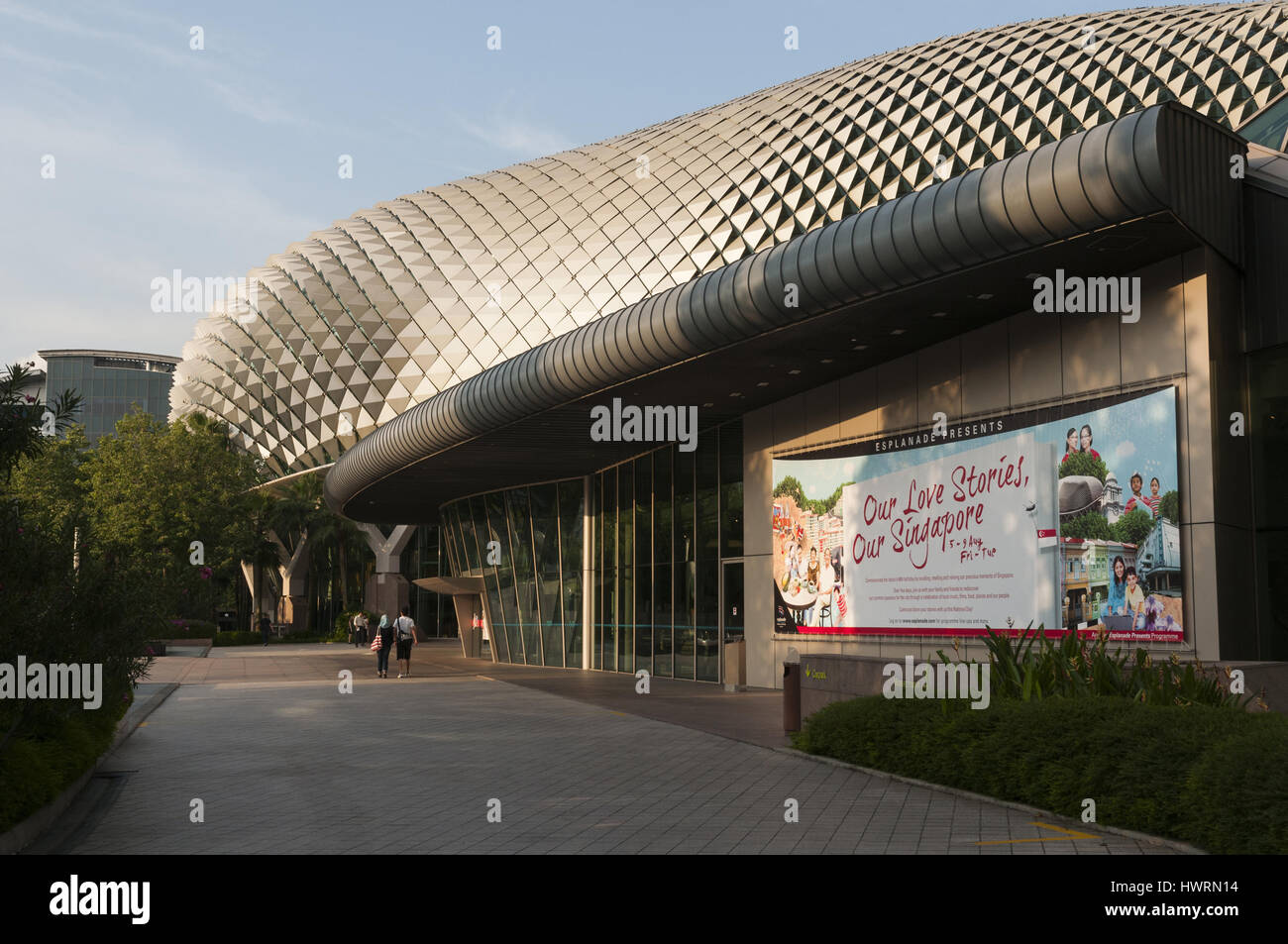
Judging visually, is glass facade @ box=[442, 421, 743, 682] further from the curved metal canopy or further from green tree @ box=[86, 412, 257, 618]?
green tree @ box=[86, 412, 257, 618]

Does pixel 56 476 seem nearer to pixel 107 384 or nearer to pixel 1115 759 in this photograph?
pixel 1115 759

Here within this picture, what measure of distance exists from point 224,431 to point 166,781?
57631 millimetres

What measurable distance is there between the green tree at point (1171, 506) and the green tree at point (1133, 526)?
19cm

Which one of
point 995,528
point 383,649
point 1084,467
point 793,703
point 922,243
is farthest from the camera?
point 383,649

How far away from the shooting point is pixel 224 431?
67250mm

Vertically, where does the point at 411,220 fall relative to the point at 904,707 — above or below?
above

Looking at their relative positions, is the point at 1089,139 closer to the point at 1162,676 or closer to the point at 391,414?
the point at 1162,676

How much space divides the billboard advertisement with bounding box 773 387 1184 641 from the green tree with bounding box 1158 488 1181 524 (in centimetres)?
1

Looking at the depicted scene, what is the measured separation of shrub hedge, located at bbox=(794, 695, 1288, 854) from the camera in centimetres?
804

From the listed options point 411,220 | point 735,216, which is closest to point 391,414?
point 411,220

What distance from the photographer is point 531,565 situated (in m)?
37.2

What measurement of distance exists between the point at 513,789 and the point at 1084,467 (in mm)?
9708

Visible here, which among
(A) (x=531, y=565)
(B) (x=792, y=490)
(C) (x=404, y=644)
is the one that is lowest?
(C) (x=404, y=644)

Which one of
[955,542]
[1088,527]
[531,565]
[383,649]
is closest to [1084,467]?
[1088,527]
